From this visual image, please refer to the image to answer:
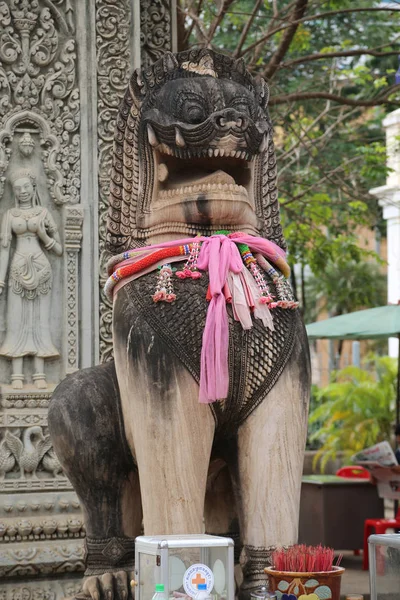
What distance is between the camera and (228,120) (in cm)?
477

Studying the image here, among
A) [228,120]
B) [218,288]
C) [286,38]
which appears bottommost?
[218,288]

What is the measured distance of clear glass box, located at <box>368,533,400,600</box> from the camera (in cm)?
420

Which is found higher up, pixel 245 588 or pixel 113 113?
pixel 113 113

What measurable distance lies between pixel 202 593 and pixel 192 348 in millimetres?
1073

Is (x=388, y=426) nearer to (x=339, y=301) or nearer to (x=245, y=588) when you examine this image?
(x=339, y=301)

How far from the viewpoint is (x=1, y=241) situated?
6.50 metres

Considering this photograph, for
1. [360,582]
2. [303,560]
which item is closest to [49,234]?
[303,560]

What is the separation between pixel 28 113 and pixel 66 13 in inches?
25.5

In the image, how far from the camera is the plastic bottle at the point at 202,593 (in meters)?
3.90

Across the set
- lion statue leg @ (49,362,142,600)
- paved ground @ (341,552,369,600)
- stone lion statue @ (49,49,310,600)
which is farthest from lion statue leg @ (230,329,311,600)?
paved ground @ (341,552,369,600)

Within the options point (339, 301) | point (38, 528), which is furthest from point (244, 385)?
point (339, 301)

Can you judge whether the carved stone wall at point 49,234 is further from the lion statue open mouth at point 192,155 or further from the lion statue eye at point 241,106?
the lion statue eye at point 241,106

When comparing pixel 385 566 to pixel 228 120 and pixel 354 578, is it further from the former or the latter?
pixel 354 578

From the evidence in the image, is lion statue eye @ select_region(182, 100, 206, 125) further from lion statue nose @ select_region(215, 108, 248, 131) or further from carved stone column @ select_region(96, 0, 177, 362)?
carved stone column @ select_region(96, 0, 177, 362)
